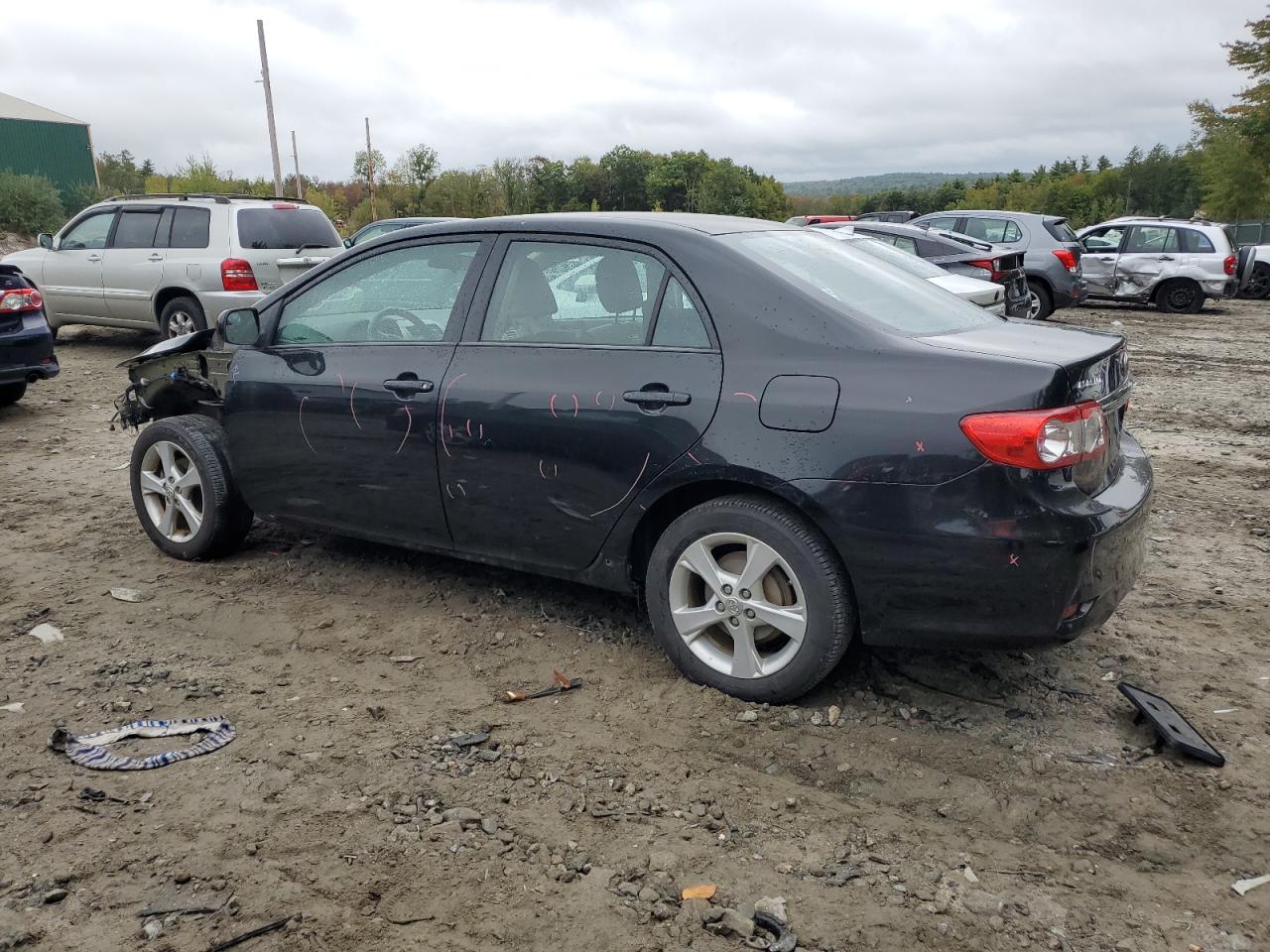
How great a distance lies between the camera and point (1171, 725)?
3.32 meters

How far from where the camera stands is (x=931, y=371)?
312 cm

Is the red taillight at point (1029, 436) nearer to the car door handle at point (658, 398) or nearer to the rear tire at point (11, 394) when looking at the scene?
the car door handle at point (658, 398)

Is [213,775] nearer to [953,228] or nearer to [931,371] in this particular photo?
[931,371]

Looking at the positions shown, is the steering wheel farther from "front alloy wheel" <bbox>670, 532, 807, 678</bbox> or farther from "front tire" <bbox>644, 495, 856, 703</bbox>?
"front alloy wheel" <bbox>670, 532, 807, 678</bbox>

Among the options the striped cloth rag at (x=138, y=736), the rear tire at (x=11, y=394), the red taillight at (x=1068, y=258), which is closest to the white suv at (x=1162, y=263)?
the red taillight at (x=1068, y=258)

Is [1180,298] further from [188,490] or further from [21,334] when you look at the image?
[188,490]

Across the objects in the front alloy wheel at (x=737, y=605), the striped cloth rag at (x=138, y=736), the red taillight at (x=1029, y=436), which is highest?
the red taillight at (x=1029, y=436)

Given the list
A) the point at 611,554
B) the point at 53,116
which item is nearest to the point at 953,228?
the point at 611,554

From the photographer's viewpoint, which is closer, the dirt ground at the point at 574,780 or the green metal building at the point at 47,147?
the dirt ground at the point at 574,780

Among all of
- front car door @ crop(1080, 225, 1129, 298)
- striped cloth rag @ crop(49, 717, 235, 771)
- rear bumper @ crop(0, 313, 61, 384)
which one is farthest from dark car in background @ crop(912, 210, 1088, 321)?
striped cloth rag @ crop(49, 717, 235, 771)

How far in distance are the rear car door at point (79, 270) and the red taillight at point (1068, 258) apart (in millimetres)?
12631

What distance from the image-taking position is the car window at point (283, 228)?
423 inches

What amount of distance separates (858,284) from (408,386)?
1765mm

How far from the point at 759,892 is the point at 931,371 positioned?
5.16 feet
